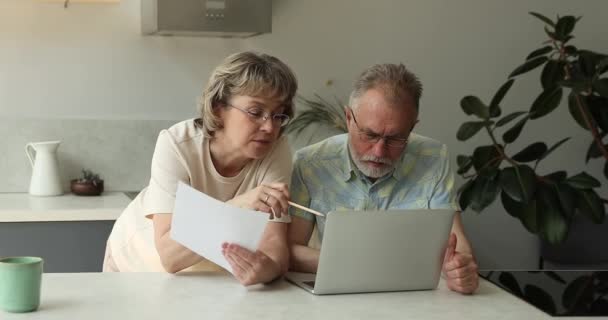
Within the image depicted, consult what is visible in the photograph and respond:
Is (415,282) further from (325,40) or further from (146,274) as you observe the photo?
(325,40)

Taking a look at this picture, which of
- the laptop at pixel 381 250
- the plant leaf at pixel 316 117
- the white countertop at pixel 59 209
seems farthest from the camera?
the plant leaf at pixel 316 117

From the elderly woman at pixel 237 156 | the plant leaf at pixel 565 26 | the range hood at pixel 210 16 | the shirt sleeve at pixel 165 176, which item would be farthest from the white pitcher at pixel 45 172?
the plant leaf at pixel 565 26

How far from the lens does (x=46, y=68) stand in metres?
4.06

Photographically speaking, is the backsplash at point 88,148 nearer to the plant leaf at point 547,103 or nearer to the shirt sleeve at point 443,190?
the plant leaf at point 547,103

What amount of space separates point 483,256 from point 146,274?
2818 millimetres

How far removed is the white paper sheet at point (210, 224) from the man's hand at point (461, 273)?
51cm

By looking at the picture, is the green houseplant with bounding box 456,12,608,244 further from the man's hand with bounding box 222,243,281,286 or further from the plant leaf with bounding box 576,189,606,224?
the man's hand with bounding box 222,243,281,286

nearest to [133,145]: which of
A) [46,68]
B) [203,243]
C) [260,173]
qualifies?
[46,68]

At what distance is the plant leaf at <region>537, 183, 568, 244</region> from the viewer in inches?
154

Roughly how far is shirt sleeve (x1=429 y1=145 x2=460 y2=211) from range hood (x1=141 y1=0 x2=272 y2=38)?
1438 mm

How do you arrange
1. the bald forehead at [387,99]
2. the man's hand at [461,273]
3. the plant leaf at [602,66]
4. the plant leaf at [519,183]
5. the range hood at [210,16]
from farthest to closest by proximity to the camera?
the plant leaf at [602,66]
the plant leaf at [519,183]
the range hood at [210,16]
the bald forehead at [387,99]
the man's hand at [461,273]

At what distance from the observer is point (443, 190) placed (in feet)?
8.78

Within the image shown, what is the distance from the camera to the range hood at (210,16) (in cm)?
375

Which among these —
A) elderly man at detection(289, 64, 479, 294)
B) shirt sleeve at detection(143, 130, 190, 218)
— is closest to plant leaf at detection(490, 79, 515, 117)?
elderly man at detection(289, 64, 479, 294)
